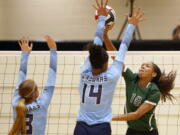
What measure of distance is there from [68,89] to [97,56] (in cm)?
282

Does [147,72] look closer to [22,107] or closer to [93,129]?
[93,129]

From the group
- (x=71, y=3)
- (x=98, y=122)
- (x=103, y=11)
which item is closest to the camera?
(x=98, y=122)

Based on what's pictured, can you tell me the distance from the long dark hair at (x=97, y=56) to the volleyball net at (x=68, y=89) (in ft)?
8.73

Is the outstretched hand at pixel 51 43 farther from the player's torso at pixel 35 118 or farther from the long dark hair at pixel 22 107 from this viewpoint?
the player's torso at pixel 35 118

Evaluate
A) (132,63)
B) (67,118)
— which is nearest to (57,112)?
(67,118)

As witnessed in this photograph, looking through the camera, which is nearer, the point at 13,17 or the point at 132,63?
the point at 132,63

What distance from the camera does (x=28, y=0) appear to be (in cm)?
1012

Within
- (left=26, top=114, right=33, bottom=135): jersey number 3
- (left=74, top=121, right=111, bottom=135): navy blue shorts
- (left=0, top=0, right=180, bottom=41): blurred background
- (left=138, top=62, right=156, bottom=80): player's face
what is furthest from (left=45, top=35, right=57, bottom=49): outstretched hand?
(left=0, top=0, right=180, bottom=41): blurred background

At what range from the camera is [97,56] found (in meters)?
3.62

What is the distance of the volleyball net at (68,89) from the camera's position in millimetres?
6266

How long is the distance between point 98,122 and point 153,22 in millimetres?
6582

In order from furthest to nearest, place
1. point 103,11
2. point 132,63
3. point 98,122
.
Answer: point 132,63 < point 103,11 < point 98,122

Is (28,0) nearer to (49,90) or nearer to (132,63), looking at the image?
(132,63)

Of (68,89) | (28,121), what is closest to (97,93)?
(28,121)
